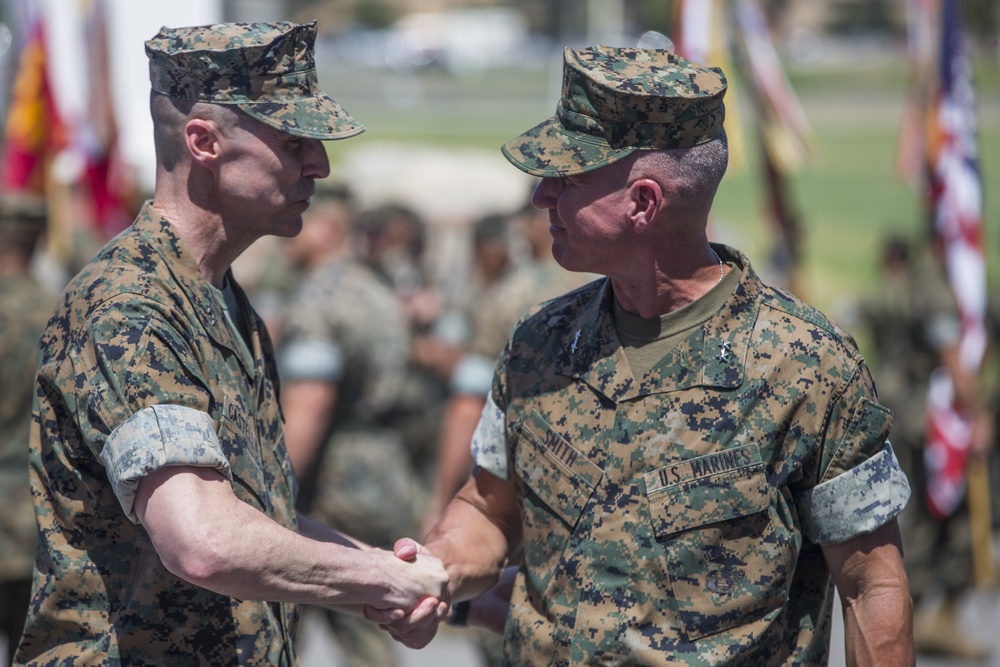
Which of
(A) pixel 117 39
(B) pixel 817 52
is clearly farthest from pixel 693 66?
(B) pixel 817 52

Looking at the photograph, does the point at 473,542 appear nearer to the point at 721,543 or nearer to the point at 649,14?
the point at 721,543

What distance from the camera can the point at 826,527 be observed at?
8.88ft

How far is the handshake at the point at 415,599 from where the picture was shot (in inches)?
117

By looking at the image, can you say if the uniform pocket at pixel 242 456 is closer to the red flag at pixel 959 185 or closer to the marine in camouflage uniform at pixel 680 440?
the marine in camouflage uniform at pixel 680 440

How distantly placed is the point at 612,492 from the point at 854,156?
31.0 m

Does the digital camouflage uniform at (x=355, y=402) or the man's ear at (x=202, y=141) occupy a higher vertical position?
the man's ear at (x=202, y=141)

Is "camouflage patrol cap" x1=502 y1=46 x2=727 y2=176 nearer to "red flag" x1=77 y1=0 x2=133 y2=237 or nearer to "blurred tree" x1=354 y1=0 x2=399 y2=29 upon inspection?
"red flag" x1=77 y1=0 x2=133 y2=237

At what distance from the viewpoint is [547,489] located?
2.90 meters

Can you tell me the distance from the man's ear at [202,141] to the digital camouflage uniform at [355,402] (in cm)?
275

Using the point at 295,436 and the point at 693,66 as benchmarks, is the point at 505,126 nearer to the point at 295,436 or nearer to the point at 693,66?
the point at 295,436

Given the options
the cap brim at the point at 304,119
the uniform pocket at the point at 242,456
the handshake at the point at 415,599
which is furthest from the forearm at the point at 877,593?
the cap brim at the point at 304,119

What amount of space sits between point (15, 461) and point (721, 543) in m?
3.28

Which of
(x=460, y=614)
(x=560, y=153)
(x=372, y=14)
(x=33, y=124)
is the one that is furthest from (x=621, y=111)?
(x=372, y=14)

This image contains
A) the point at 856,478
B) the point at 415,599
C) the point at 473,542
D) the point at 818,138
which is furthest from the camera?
the point at 818,138
